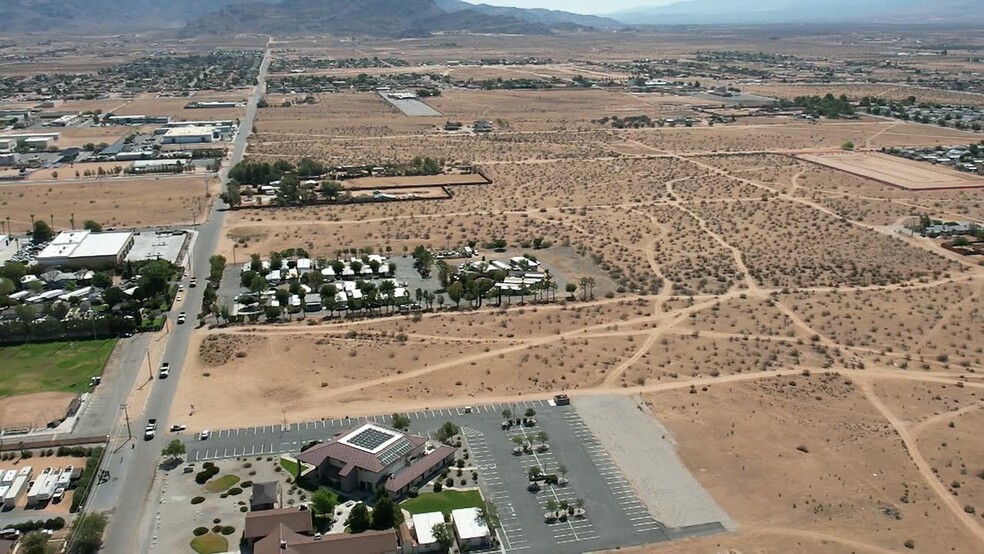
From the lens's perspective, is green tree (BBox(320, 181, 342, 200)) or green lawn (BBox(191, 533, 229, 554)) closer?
green lawn (BBox(191, 533, 229, 554))

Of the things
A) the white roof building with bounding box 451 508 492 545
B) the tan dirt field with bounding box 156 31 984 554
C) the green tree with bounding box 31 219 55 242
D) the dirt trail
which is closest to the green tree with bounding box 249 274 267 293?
the tan dirt field with bounding box 156 31 984 554

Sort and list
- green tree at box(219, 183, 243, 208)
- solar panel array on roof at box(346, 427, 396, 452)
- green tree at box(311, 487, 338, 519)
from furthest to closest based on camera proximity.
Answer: green tree at box(219, 183, 243, 208), solar panel array on roof at box(346, 427, 396, 452), green tree at box(311, 487, 338, 519)

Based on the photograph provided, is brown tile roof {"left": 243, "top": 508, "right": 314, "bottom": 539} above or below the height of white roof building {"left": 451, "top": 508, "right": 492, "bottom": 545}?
above

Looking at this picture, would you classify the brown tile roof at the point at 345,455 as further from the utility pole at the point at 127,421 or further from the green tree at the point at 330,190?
the green tree at the point at 330,190

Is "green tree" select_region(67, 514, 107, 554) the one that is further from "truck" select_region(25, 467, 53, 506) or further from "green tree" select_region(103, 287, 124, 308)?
"green tree" select_region(103, 287, 124, 308)

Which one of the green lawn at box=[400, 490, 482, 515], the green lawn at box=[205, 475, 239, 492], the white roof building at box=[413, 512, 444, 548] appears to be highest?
the white roof building at box=[413, 512, 444, 548]

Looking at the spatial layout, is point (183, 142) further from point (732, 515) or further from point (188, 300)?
point (732, 515)

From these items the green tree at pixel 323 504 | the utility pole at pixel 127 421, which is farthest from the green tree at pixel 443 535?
the utility pole at pixel 127 421
